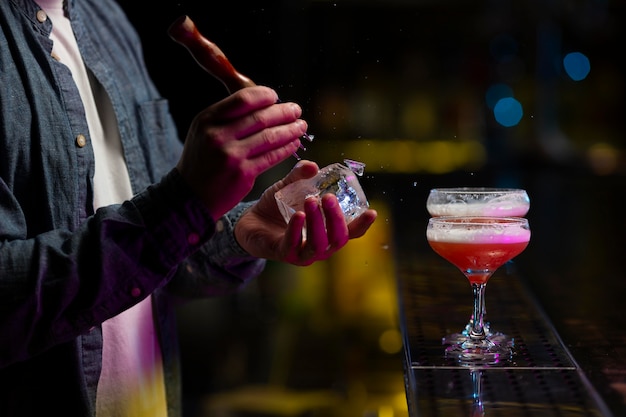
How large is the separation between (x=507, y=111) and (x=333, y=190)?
11.7 feet

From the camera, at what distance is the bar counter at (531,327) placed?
1.14 m

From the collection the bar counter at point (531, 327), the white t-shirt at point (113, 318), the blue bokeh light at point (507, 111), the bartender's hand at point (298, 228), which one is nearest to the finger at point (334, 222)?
the bartender's hand at point (298, 228)

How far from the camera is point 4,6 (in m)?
1.42

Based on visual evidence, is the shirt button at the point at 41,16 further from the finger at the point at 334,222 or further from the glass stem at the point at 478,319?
the glass stem at the point at 478,319

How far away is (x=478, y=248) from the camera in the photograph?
1.42 m

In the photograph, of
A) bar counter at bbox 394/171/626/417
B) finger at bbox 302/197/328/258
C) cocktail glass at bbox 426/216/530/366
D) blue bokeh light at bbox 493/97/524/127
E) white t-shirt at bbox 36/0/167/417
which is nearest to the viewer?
bar counter at bbox 394/171/626/417

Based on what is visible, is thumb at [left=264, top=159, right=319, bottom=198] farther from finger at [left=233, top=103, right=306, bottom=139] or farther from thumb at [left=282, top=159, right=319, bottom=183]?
finger at [left=233, top=103, right=306, bottom=139]

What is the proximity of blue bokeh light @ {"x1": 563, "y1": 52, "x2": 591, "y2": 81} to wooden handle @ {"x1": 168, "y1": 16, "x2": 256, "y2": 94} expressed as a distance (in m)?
3.90

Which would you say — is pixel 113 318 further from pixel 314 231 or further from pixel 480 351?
pixel 480 351

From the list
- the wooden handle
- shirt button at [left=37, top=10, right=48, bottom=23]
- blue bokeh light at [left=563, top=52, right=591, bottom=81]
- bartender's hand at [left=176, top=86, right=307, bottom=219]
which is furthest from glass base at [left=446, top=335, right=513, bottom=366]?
blue bokeh light at [left=563, top=52, right=591, bottom=81]

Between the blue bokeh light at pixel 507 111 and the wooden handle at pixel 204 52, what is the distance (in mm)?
3664

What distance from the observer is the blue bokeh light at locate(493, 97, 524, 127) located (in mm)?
4750

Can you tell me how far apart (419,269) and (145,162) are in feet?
2.59

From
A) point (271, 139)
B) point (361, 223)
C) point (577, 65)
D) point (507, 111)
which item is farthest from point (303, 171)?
point (577, 65)
